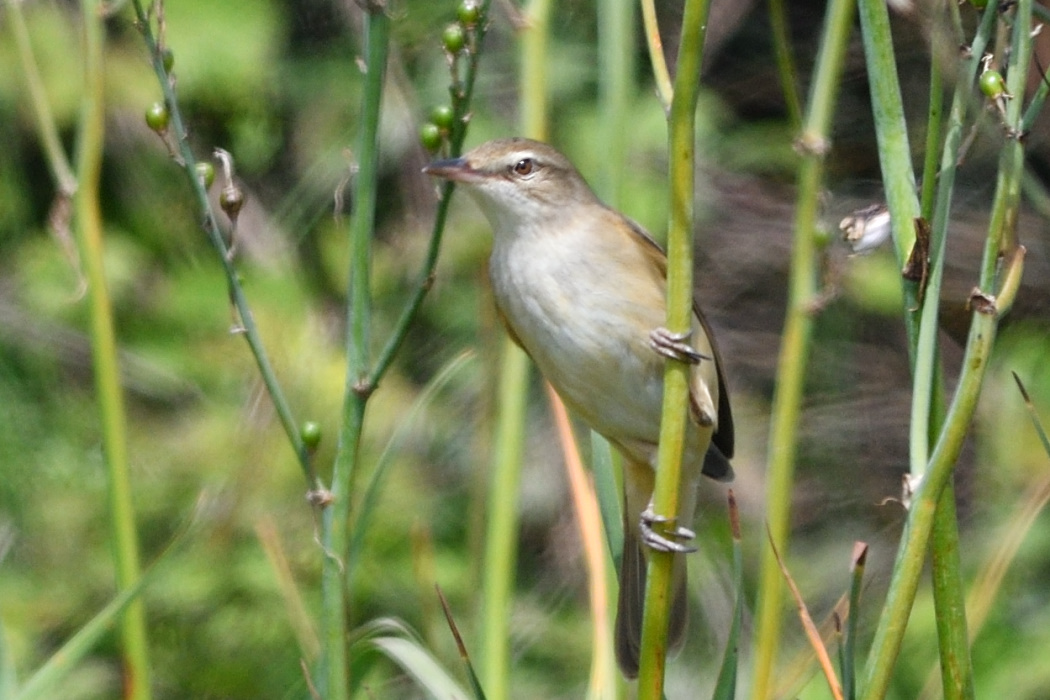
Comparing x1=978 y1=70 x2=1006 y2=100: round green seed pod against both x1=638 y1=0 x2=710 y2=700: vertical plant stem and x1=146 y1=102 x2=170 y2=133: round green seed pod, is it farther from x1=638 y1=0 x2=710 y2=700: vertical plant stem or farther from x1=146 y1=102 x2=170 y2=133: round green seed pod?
x1=146 y1=102 x2=170 y2=133: round green seed pod

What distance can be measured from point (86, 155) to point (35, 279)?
2.09m

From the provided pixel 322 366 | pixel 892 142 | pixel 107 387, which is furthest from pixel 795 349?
pixel 322 366

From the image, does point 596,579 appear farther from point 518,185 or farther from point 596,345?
point 518,185

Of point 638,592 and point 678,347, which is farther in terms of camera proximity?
point 638,592

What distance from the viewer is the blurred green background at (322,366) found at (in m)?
2.92

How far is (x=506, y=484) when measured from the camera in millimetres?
1277

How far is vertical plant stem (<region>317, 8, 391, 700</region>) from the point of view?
1.07 m

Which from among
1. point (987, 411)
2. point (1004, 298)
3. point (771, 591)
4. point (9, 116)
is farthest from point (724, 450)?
point (9, 116)

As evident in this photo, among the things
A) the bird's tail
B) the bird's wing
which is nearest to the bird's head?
the bird's wing

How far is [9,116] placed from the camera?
3207 mm

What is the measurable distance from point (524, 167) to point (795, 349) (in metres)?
0.68

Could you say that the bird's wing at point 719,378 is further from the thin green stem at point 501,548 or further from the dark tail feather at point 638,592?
the thin green stem at point 501,548

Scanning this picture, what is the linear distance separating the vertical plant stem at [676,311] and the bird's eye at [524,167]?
2.70ft

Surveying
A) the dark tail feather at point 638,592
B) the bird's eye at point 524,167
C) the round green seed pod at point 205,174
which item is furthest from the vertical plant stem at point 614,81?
the dark tail feather at point 638,592
